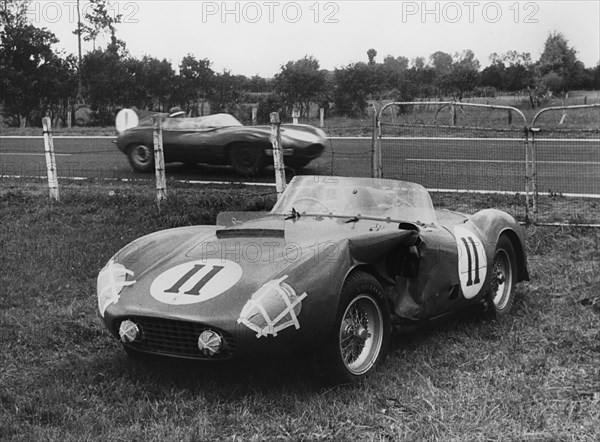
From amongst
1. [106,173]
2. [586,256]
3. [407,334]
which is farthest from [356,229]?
[106,173]

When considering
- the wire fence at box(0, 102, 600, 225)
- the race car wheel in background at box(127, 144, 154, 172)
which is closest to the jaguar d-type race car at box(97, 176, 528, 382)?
the wire fence at box(0, 102, 600, 225)

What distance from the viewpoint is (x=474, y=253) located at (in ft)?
18.7

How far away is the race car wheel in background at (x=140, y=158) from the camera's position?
512 inches

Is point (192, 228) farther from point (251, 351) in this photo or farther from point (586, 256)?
point (586, 256)

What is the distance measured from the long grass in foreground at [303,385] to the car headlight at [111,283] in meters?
0.45

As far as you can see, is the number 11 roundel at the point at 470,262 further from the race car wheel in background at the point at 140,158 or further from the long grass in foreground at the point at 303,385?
the race car wheel in background at the point at 140,158

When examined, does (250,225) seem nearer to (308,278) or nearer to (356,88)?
(308,278)

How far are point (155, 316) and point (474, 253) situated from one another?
2.63 meters

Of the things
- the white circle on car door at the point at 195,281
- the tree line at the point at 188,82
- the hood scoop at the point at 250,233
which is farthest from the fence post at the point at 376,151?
the tree line at the point at 188,82

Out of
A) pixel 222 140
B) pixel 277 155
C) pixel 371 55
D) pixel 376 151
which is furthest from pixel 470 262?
pixel 371 55

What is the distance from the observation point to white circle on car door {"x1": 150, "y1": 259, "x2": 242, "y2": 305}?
4273 millimetres

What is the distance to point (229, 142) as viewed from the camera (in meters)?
11.8

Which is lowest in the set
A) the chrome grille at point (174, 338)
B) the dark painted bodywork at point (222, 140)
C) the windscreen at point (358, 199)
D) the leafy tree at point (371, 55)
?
the chrome grille at point (174, 338)

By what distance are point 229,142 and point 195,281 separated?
298 inches
